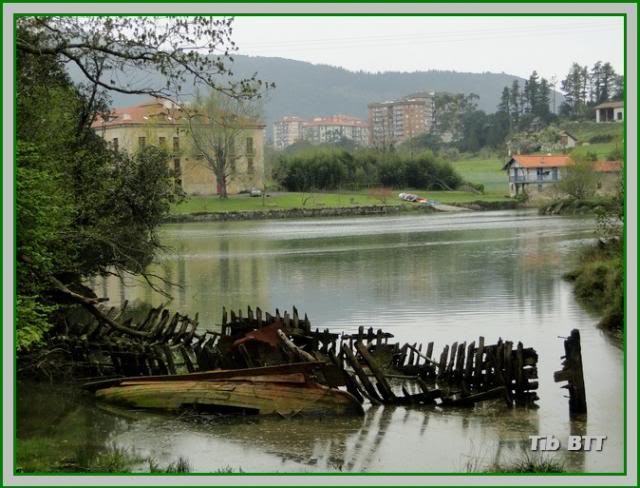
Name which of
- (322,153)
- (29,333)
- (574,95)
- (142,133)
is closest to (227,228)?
(142,133)

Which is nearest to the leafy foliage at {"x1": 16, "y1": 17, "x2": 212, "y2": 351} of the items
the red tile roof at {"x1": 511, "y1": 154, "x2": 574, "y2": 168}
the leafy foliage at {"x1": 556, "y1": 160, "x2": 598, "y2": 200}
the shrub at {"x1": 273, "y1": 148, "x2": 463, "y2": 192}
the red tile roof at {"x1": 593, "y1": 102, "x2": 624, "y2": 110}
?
the leafy foliage at {"x1": 556, "y1": 160, "x2": 598, "y2": 200}

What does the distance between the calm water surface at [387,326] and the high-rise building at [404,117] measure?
90605 mm

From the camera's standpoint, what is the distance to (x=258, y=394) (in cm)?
1337

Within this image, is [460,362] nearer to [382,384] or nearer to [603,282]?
[382,384]

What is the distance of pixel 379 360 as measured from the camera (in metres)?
16.1

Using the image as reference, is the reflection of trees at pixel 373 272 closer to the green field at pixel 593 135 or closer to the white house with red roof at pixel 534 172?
the green field at pixel 593 135

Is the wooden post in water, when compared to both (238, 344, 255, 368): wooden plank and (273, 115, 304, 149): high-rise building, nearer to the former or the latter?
(238, 344, 255, 368): wooden plank

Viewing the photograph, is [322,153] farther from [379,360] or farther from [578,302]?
[379,360]

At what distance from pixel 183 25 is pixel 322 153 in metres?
82.7

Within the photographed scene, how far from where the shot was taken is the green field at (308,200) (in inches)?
3031

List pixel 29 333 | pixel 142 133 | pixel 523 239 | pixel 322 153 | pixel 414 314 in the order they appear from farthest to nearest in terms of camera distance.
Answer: pixel 322 153 → pixel 523 239 → pixel 142 133 → pixel 414 314 → pixel 29 333

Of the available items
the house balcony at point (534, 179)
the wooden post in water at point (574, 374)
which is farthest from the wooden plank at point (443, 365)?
the house balcony at point (534, 179)

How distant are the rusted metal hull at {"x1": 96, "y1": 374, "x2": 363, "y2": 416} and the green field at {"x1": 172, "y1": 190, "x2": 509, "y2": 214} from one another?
188 feet

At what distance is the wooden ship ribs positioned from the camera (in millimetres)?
13664
